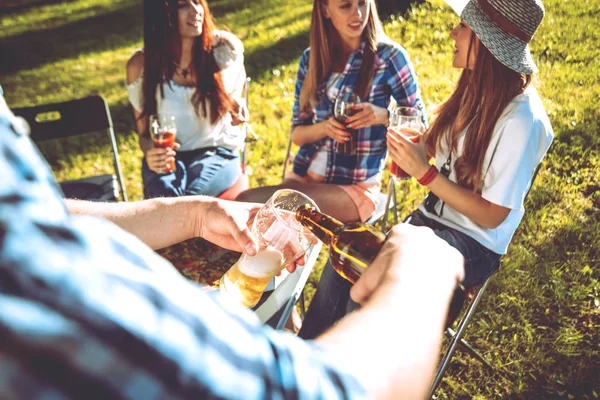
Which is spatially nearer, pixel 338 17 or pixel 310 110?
pixel 338 17

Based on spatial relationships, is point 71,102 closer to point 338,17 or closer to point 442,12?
point 338,17

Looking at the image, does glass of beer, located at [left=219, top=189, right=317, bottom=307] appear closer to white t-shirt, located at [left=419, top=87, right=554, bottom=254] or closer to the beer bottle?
the beer bottle

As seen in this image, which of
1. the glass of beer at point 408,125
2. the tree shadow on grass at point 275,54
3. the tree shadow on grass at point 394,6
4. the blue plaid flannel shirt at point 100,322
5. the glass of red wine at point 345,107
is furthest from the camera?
the tree shadow on grass at point 394,6

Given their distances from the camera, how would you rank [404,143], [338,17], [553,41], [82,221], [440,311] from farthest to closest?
[553,41], [338,17], [404,143], [440,311], [82,221]

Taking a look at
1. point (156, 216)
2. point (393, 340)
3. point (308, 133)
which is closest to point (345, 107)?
point (308, 133)

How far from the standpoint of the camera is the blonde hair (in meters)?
3.22

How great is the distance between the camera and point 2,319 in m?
0.46

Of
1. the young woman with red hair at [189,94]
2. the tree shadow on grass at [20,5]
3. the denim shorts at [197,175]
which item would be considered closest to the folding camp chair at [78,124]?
the young woman with red hair at [189,94]

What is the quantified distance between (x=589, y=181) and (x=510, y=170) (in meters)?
2.65

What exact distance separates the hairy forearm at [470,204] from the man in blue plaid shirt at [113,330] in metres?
1.81

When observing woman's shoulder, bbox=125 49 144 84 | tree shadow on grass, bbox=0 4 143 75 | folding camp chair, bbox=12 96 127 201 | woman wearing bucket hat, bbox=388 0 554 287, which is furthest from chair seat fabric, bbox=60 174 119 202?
tree shadow on grass, bbox=0 4 143 75

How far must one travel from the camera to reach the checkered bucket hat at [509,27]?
2186 mm

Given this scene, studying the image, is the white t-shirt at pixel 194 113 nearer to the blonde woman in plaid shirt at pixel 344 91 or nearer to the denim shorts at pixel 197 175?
the denim shorts at pixel 197 175

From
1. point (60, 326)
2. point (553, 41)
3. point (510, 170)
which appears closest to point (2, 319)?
point (60, 326)
